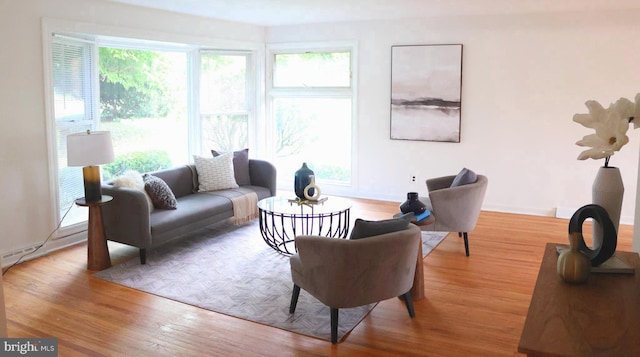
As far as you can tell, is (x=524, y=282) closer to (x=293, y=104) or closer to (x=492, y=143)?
(x=492, y=143)

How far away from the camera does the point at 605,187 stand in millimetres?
2086

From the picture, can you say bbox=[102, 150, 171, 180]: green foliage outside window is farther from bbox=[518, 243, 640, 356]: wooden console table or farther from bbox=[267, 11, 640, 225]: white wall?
bbox=[518, 243, 640, 356]: wooden console table

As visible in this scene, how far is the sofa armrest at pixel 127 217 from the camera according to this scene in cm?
468

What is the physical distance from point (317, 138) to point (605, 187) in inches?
234

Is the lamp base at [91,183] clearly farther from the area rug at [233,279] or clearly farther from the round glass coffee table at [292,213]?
the round glass coffee table at [292,213]

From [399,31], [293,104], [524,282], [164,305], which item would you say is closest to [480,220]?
[524,282]

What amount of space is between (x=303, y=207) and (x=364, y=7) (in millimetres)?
2456

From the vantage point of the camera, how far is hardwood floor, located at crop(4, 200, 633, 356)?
→ 10.9ft

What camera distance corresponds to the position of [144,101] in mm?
6695

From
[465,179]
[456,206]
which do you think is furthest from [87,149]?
[465,179]

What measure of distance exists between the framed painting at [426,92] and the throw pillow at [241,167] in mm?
2040

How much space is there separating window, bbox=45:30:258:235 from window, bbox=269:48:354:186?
0.44 metres

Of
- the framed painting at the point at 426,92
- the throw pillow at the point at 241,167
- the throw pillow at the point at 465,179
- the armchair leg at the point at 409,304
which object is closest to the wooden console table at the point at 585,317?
the armchair leg at the point at 409,304

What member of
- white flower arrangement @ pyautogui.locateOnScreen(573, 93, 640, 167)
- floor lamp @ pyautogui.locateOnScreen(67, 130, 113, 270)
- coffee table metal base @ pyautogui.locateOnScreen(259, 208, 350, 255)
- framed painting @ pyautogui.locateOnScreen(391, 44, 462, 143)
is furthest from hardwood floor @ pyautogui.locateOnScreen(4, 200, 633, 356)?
framed painting @ pyautogui.locateOnScreen(391, 44, 462, 143)
